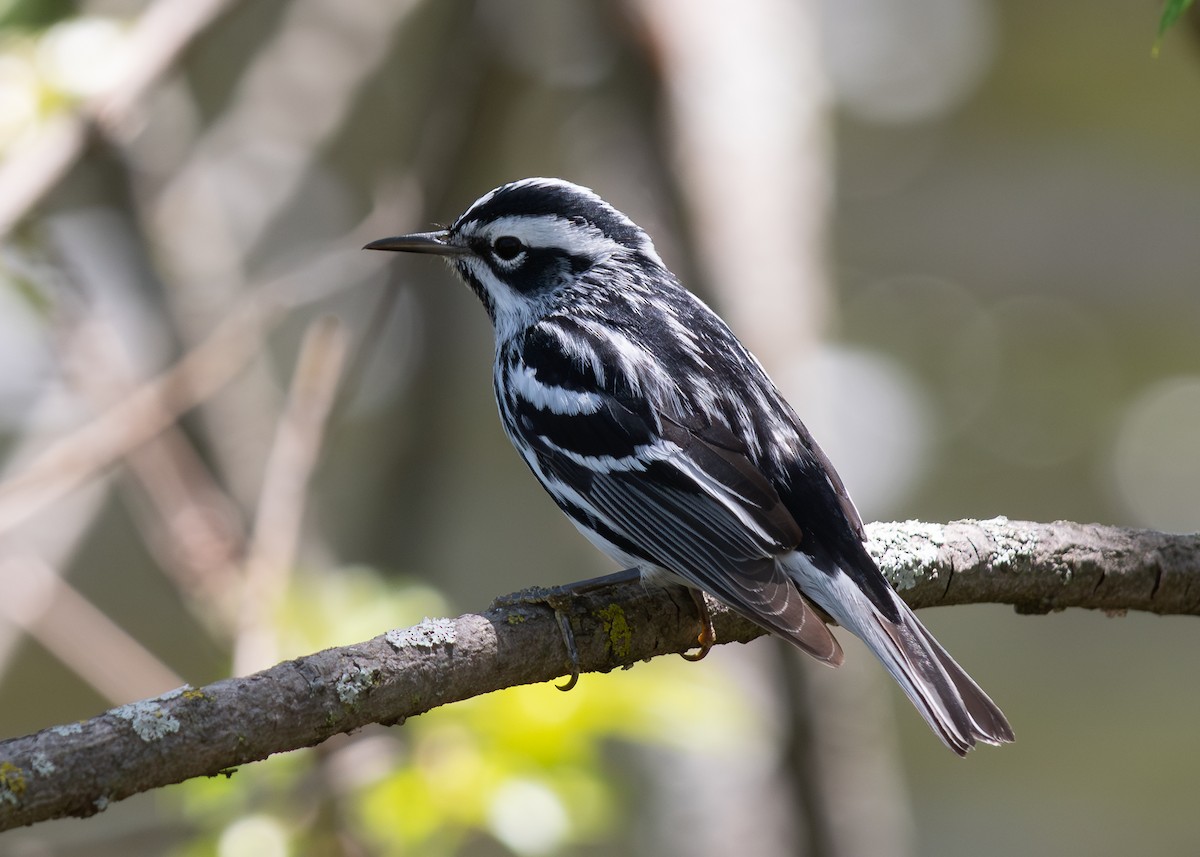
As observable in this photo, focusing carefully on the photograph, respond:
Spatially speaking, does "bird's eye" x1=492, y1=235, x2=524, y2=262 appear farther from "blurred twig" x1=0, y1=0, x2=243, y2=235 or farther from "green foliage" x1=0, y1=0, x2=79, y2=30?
"green foliage" x1=0, y1=0, x2=79, y2=30

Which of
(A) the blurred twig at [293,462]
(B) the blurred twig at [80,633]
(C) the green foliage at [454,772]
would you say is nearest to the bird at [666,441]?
(A) the blurred twig at [293,462]

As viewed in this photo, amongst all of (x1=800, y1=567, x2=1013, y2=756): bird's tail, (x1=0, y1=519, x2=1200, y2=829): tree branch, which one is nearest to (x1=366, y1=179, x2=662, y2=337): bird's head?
(x1=0, y1=519, x2=1200, y2=829): tree branch

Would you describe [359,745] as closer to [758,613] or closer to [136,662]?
[136,662]

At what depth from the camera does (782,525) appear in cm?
285

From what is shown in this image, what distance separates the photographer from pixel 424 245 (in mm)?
3525

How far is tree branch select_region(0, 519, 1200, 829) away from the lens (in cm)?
180

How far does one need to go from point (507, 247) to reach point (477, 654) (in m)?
1.59

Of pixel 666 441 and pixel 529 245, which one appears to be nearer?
pixel 666 441

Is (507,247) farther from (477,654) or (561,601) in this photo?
(477,654)

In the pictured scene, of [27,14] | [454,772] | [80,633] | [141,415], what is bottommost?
[454,772]

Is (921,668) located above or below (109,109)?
below

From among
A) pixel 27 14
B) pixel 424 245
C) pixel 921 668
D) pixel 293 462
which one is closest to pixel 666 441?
pixel 921 668

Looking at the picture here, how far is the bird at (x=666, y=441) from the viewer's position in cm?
265

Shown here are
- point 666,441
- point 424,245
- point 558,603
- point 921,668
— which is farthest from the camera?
point 424,245
